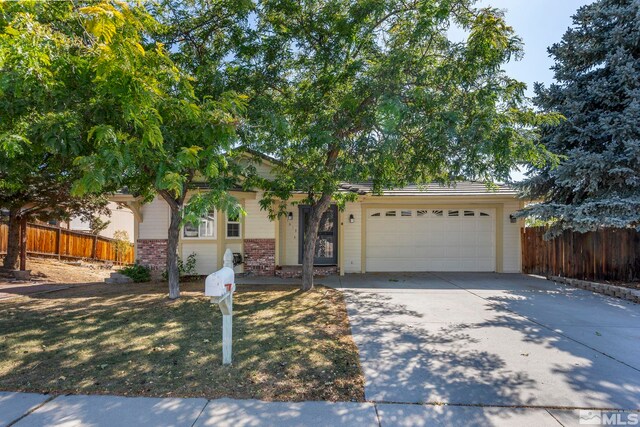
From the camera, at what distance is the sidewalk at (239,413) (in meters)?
3.25

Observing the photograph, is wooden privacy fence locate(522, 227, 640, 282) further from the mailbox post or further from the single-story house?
the mailbox post

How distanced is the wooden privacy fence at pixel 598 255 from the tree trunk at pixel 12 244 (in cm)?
1709

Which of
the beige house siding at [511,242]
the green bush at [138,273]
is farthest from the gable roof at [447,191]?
the green bush at [138,273]

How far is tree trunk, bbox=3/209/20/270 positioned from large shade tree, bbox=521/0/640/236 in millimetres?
16230

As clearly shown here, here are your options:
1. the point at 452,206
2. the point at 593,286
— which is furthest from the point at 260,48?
the point at 593,286

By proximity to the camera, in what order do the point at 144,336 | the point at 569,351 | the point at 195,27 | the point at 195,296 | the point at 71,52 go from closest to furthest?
the point at 71,52 → the point at 569,351 → the point at 144,336 → the point at 195,27 → the point at 195,296

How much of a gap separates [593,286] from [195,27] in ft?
36.3

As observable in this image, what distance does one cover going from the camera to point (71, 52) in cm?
438

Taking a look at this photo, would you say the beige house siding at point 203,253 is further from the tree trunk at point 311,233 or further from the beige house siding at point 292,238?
the tree trunk at point 311,233

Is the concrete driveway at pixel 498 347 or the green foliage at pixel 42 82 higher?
the green foliage at pixel 42 82

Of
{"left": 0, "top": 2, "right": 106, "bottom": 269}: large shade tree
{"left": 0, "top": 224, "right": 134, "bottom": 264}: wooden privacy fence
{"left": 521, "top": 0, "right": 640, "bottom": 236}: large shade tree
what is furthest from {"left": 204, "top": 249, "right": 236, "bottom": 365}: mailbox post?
{"left": 0, "top": 224, "right": 134, "bottom": 264}: wooden privacy fence

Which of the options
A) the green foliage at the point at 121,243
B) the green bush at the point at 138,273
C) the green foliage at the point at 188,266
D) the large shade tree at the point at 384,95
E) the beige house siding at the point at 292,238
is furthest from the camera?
the green foliage at the point at 121,243

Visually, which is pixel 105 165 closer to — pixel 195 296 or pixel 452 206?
pixel 195 296

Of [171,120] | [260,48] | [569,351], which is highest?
[260,48]
